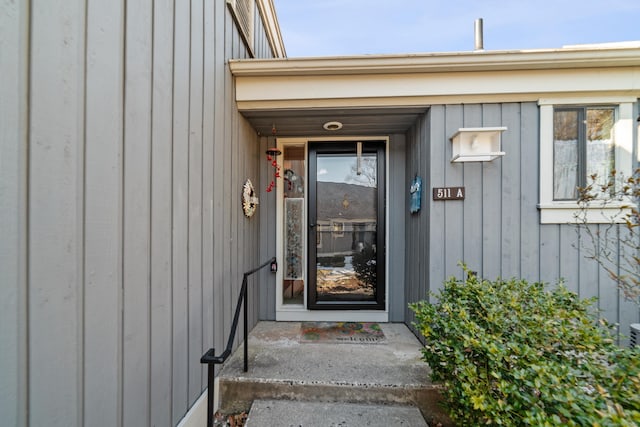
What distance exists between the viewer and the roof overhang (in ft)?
6.85

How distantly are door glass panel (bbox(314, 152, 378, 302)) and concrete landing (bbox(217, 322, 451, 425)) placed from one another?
97cm

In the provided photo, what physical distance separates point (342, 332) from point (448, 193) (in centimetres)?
177

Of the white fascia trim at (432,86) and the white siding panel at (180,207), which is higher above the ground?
the white fascia trim at (432,86)

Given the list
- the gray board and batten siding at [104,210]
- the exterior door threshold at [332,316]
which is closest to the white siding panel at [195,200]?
the gray board and batten siding at [104,210]

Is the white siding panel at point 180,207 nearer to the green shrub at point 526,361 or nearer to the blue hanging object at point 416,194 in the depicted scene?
the green shrub at point 526,361

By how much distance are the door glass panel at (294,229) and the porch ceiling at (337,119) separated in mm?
461

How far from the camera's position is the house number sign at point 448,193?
2279 mm

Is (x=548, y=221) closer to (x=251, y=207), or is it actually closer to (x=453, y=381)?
(x=453, y=381)

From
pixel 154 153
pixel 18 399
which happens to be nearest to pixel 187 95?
pixel 154 153

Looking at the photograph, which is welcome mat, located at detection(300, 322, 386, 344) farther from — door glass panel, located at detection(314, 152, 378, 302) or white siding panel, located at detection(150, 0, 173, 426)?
white siding panel, located at detection(150, 0, 173, 426)

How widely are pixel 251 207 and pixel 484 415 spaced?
2.36 metres

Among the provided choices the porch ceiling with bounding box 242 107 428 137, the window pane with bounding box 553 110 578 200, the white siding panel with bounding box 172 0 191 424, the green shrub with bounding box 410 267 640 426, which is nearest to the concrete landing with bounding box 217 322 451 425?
the green shrub with bounding box 410 267 640 426

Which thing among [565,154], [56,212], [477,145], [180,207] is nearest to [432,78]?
[477,145]

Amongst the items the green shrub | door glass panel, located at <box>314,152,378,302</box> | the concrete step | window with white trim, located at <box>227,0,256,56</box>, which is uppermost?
window with white trim, located at <box>227,0,256,56</box>
